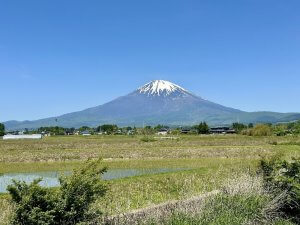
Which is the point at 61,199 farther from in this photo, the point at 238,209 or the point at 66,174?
the point at 66,174

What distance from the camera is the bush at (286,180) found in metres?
10.8

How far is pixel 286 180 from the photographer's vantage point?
1104 cm

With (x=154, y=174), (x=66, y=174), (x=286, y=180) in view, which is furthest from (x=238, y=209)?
(x=66, y=174)

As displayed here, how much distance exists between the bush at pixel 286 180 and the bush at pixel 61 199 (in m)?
5.12

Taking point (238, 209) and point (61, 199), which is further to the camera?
point (238, 209)

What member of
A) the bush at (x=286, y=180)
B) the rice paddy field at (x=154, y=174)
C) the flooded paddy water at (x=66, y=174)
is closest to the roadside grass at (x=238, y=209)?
the bush at (x=286, y=180)

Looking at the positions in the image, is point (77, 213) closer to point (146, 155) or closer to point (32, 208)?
point (32, 208)

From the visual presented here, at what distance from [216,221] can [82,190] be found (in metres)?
2.65

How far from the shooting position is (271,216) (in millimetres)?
10406

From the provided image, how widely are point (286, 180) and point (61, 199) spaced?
19.4 feet

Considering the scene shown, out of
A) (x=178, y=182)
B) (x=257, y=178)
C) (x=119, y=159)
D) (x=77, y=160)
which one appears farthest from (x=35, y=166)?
(x=257, y=178)

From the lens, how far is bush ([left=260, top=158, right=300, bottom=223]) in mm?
10797

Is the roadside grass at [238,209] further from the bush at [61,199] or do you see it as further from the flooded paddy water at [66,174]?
the flooded paddy water at [66,174]

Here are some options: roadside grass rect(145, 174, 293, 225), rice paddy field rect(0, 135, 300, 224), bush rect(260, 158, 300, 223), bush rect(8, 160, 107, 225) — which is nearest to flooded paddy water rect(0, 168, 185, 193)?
rice paddy field rect(0, 135, 300, 224)
